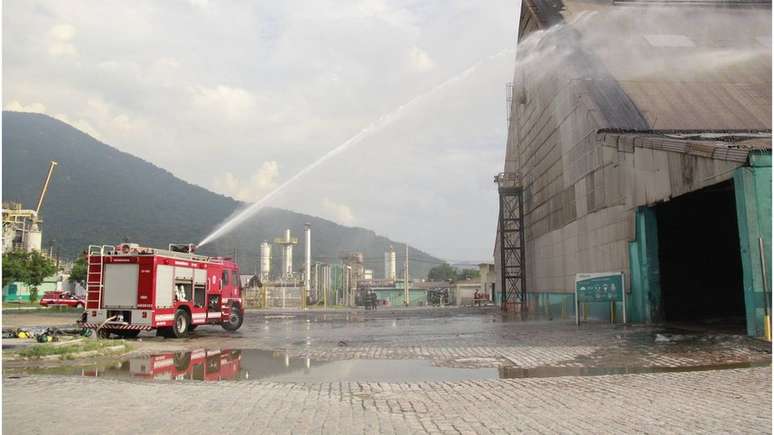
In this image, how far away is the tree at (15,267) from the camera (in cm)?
5538

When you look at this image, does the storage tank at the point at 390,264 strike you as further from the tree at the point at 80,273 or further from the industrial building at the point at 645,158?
the industrial building at the point at 645,158

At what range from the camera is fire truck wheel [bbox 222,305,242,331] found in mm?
→ 23672

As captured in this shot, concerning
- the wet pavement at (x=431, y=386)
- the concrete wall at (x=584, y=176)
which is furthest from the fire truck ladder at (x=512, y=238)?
the wet pavement at (x=431, y=386)

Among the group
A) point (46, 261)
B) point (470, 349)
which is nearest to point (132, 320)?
point (470, 349)

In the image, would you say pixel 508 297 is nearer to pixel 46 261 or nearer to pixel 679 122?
pixel 679 122

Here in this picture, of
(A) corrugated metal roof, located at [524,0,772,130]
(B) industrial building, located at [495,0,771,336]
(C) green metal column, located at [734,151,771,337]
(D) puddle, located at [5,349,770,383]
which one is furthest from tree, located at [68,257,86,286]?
(C) green metal column, located at [734,151,771,337]

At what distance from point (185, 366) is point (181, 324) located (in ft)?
27.1

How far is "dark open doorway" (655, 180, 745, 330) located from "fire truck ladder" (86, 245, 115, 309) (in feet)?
69.1

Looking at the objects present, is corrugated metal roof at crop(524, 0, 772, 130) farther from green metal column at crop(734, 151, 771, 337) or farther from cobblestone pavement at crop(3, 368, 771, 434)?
→ cobblestone pavement at crop(3, 368, 771, 434)

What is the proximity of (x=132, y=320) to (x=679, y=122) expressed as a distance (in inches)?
999

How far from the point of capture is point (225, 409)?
7.46 metres

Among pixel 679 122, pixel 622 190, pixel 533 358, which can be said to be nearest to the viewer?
pixel 533 358

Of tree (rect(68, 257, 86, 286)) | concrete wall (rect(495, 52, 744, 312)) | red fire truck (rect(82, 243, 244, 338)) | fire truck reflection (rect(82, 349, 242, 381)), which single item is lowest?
fire truck reflection (rect(82, 349, 242, 381))

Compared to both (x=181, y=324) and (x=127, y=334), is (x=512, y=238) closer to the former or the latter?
(x=181, y=324)
